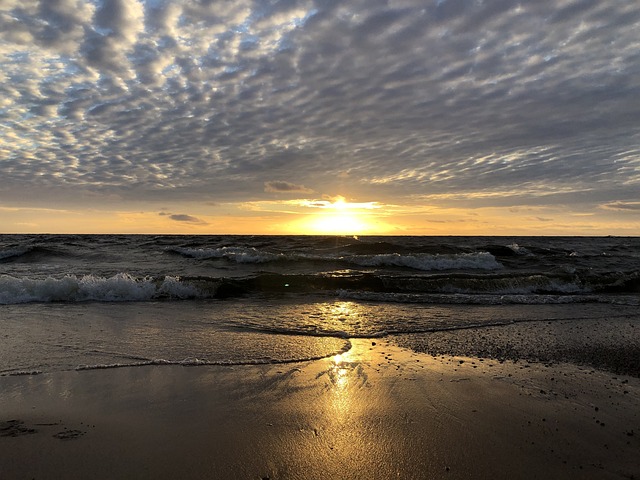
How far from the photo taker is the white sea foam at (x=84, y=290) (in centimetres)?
1091

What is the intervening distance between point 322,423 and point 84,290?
10288 millimetres

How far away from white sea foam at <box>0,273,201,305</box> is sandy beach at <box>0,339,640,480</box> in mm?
6995

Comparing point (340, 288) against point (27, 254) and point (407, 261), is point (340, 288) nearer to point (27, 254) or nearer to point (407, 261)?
point (407, 261)

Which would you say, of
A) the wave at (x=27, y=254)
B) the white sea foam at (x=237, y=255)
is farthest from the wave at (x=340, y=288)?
the wave at (x=27, y=254)

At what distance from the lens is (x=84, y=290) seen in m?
11.5

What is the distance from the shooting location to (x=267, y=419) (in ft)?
13.2

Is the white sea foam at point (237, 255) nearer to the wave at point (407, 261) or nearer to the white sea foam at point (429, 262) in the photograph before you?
the wave at point (407, 261)

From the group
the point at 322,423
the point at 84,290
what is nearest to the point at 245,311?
the point at 84,290

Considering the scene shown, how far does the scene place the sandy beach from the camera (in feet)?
10.4

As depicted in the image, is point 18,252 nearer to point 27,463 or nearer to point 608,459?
point 27,463

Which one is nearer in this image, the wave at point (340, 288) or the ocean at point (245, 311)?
the ocean at point (245, 311)

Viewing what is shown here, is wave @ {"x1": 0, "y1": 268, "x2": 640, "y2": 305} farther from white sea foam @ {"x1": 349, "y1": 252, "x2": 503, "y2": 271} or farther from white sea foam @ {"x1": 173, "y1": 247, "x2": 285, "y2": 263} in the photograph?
white sea foam @ {"x1": 173, "y1": 247, "x2": 285, "y2": 263}

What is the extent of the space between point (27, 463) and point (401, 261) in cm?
2098

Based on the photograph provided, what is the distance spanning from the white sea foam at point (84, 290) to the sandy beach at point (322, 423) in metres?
6.99
